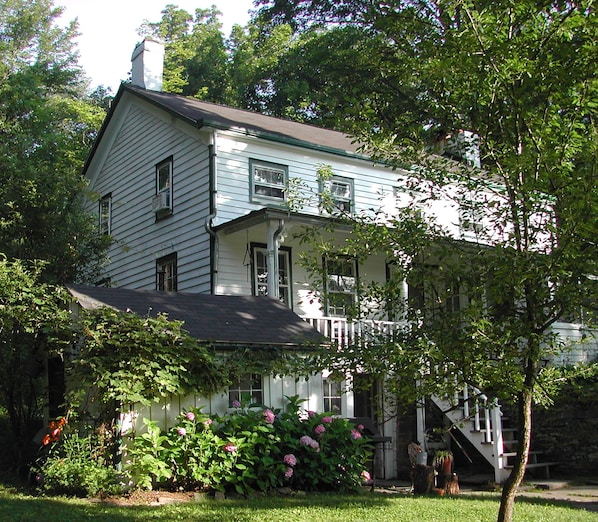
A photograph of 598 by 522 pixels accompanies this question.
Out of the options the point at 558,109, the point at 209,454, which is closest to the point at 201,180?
the point at 209,454

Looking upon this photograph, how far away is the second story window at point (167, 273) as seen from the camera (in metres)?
16.9

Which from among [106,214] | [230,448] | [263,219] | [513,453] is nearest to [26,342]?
[230,448]

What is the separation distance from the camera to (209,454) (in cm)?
894

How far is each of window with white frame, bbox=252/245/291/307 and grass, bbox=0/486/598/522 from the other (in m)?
6.62

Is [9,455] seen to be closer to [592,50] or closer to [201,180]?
[201,180]

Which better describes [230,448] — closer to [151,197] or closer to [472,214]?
[472,214]

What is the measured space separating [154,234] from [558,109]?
13385 mm

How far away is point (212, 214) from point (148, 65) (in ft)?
24.4

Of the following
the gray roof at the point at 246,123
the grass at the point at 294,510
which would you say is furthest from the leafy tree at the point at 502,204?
the gray roof at the point at 246,123

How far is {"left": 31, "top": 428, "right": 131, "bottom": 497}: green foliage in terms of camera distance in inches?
336

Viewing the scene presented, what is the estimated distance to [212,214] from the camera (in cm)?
1557

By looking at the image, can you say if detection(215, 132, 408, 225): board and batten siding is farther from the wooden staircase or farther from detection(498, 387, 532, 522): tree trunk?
detection(498, 387, 532, 522): tree trunk

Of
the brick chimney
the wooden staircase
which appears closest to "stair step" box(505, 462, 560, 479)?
the wooden staircase

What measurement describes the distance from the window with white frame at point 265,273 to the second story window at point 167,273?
7.12ft
